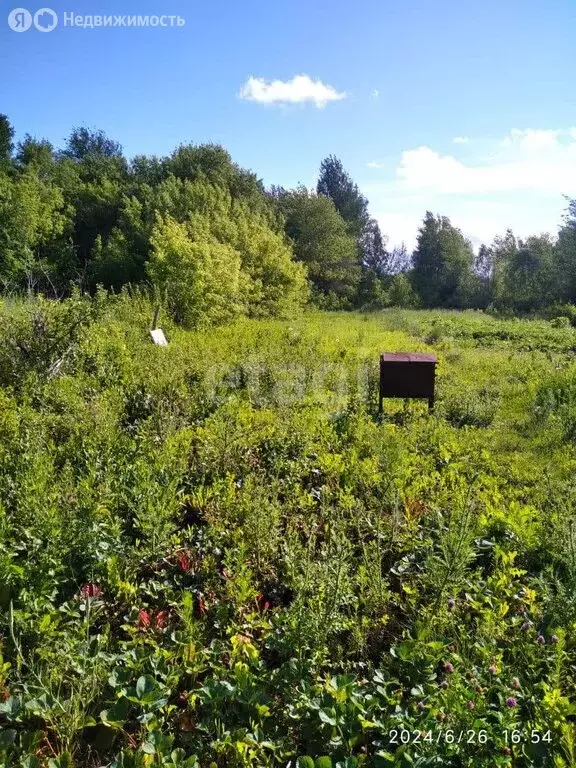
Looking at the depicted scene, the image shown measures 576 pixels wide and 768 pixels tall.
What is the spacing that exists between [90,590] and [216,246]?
13435mm

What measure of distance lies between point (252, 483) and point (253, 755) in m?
2.36

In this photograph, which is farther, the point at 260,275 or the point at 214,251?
the point at 260,275

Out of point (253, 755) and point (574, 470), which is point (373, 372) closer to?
point (574, 470)

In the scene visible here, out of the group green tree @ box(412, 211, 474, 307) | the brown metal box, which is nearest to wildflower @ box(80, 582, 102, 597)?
the brown metal box

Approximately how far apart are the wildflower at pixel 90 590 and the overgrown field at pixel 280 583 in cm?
2

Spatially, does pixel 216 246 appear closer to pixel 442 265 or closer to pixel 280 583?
pixel 280 583

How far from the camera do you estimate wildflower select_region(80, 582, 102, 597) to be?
2725mm

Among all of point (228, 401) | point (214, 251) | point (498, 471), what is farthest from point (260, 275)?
point (498, 471)

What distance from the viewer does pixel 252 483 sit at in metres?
4.21

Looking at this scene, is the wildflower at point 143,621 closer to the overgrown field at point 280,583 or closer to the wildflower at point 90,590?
the overgrown field at point 280,583

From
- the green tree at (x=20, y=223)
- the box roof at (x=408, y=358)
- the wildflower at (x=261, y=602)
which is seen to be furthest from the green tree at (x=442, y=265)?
the wildflower at (x=261, y=602)

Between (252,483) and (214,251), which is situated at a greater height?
(214,251)

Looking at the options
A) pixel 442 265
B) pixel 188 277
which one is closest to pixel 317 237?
pixel 442 265
